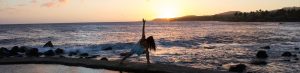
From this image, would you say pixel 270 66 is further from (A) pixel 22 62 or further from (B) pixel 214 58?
(A) pixel 22 62

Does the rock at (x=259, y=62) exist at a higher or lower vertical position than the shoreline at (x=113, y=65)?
lower

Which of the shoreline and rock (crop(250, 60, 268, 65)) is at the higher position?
the shoreline

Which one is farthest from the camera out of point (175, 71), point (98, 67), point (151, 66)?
point (98, 67)

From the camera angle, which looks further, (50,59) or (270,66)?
(270,66)

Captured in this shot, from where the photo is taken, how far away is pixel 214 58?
3506 cm

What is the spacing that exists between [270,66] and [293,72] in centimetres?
294

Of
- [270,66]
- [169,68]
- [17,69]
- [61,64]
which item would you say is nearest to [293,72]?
[270,66]

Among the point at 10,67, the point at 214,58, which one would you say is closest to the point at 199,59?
the point at 214,58

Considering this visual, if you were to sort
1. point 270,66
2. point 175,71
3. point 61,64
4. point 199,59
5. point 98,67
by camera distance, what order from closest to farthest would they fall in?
point 175,71
point 98,67
point 61,64
point 270,66
point 199,59

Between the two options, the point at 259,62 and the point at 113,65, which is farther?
the point at 259,62

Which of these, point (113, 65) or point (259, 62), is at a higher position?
point (113, 65)

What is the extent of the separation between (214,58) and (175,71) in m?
14.7

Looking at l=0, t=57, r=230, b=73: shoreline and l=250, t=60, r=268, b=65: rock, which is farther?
l=250, t=60, r=268, b=65: rock

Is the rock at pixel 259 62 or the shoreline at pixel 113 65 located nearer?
the shoreline at pixel 113 65
